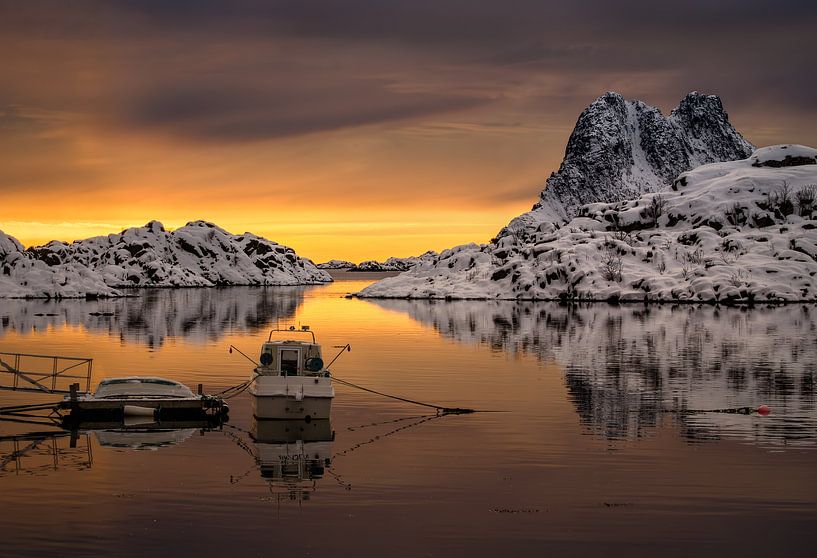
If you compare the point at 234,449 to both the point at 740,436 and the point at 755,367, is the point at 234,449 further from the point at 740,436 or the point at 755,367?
the point at 755,367

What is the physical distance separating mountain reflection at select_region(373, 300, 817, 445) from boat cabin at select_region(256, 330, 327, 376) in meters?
14.2

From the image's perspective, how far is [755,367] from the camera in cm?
7369

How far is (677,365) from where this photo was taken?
7494cm

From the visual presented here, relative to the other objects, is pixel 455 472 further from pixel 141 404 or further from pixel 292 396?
pixel 141 404

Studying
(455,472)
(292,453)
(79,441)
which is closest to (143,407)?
(79,441)

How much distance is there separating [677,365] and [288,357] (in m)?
38.6

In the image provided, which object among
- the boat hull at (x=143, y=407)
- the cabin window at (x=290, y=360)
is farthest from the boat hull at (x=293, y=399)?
the cabin window at (x=290, y=360)

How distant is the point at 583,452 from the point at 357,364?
39885 mm

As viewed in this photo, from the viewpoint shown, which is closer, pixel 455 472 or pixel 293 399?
pixel 455 472

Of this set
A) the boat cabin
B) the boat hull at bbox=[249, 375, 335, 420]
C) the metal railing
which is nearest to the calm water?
the boat hull at bbox=[249, 375, 335, 420]

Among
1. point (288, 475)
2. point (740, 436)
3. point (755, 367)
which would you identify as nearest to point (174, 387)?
point (288, 475)

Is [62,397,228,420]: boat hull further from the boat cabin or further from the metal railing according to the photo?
the metal railing

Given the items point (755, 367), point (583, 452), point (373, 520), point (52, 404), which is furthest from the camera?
point (755, 367)

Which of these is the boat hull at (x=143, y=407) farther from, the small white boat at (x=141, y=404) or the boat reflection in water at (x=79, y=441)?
→ the boat reflection in water at (x=79, y=441)
